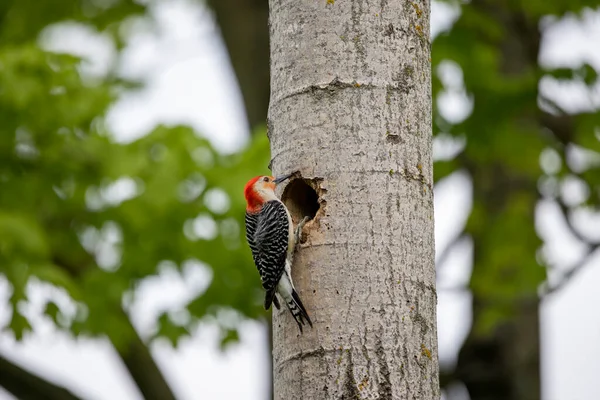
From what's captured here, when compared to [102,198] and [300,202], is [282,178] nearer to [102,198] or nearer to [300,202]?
[300,202]

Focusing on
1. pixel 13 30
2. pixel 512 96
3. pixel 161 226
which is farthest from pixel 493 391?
pixel 13 30

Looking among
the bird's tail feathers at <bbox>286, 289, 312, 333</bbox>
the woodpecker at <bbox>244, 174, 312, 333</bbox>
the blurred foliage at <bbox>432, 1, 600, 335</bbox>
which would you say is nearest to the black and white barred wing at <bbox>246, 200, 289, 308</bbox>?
the woodpecker at <bbox>244, 174, 312, 333</bbox>

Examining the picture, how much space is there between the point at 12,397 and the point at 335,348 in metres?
4.80

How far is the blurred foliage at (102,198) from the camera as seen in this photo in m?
6.86

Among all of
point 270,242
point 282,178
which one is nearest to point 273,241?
point 270,242

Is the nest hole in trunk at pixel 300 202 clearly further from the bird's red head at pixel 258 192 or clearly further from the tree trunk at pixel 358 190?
the bird's red head at pixel 258 192

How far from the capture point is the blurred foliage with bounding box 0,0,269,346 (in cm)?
686

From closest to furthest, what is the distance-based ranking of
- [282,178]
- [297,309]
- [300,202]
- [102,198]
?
[297,309], [282,178], [300,202], [102,198]

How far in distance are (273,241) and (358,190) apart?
1137mm

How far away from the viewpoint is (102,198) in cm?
737

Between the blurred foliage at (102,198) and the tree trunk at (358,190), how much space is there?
10.9ft

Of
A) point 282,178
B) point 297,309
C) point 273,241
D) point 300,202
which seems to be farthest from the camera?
point 273,241

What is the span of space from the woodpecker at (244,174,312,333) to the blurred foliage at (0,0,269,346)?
1.56 m

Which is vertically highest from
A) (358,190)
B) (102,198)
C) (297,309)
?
(102,198)
